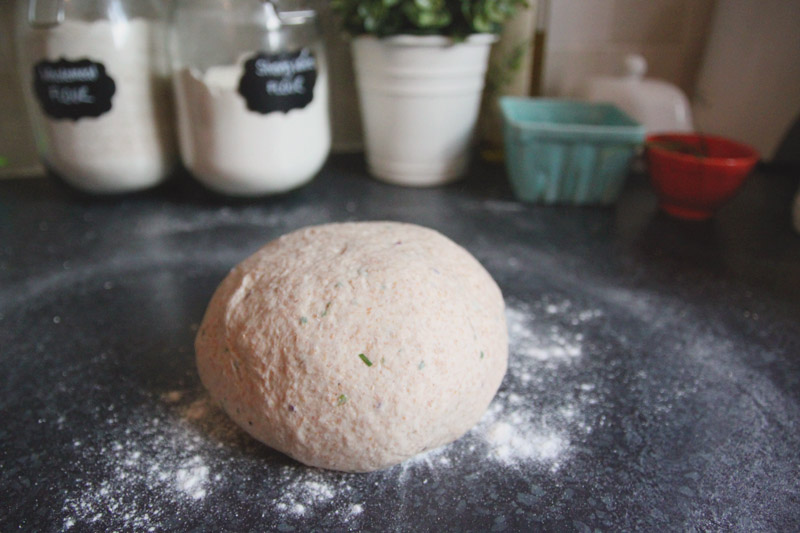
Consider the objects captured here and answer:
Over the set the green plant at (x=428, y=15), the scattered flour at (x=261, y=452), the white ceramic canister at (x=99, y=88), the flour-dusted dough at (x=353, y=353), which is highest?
the green plant at (x=428, y=15)

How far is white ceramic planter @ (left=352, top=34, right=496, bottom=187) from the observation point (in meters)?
1.23

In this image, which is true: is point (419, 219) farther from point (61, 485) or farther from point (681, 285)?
point (61, 485)

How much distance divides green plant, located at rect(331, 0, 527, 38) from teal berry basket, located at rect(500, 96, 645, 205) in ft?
0.72

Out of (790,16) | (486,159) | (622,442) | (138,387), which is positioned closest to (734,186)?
(790,16)

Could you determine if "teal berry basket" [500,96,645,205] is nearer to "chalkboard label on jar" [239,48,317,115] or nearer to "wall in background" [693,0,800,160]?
"wall in background" [693,0,800,160]

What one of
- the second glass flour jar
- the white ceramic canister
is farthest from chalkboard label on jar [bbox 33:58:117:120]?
the second glass flour jar

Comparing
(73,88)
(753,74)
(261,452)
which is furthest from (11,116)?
(753,74)

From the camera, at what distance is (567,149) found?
1.23 metres

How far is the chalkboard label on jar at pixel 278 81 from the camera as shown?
1.09 meters

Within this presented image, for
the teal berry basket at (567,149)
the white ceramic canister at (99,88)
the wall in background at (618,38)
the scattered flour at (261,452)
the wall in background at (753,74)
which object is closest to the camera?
the scattered flour at (261,452)

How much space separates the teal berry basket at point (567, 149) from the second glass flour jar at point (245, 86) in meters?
0.48

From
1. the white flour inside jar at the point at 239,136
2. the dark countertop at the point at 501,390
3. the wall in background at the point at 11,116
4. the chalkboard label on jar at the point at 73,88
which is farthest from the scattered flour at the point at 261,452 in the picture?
the wall in background at the point at 11,116

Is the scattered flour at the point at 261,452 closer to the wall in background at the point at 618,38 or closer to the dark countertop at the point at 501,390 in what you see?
the dark countertop at the point at 501,390

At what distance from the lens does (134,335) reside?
0.87 metres
